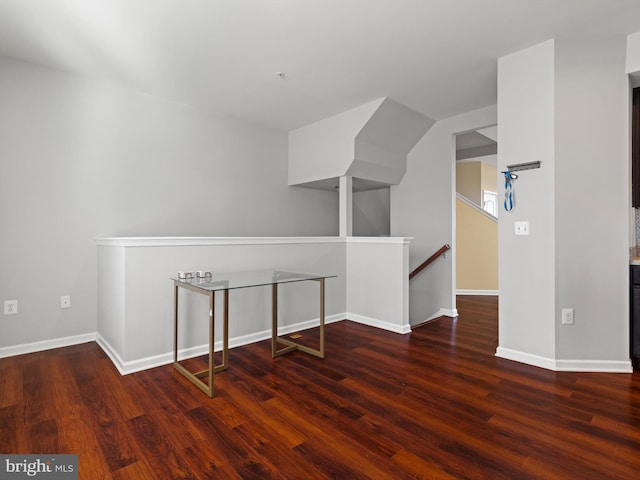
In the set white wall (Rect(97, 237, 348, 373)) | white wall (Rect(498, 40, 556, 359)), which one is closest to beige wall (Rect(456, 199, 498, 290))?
white wall (Rect(498, 40, 556, 359))

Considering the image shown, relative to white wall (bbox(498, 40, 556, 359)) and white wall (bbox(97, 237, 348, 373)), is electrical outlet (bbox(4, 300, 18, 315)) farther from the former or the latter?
white wall (bbox(498, 40, 556, 359))

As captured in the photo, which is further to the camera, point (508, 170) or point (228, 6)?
point (508, 170)

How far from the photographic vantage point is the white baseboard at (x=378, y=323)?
3.58 metres

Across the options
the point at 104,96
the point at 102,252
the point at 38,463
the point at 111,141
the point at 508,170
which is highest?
the point at 104,96

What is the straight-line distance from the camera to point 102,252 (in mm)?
3158

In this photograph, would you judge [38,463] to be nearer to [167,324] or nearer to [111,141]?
[167,324]

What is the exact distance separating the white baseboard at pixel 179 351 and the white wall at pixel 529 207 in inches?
78.5

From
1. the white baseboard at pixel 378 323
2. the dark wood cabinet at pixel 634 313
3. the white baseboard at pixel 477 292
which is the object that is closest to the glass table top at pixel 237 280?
the white baseboard at pixel 378 323

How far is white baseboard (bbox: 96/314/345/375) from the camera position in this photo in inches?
100

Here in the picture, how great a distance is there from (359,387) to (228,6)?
2.72m

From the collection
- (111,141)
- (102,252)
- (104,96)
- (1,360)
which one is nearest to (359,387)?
(102,252)

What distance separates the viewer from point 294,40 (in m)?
2.64

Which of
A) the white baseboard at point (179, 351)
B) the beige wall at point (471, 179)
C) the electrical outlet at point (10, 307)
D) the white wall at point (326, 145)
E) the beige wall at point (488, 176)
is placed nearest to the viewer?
the white baseboard at point (179, 351)

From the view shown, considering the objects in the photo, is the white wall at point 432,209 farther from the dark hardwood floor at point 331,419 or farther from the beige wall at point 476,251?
the dark hardwood floor at point 331,419
